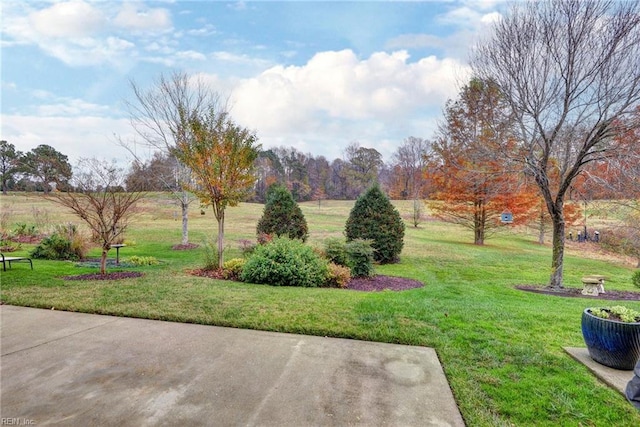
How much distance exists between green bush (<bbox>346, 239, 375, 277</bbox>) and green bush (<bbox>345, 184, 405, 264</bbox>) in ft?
7.68

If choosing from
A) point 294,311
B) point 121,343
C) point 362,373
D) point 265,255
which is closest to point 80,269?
point 265,255

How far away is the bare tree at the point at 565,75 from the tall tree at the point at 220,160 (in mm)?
6689

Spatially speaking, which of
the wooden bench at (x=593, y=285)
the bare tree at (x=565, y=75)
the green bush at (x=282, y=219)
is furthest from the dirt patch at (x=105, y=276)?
the wooden bench at (x=593, y=285)

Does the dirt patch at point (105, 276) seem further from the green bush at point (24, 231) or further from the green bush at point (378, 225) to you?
the green bush at point (24, 231)

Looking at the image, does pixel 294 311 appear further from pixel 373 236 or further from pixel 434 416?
pixel 373 236

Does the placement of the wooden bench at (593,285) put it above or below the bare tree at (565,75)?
below

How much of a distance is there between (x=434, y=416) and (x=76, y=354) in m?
3.56

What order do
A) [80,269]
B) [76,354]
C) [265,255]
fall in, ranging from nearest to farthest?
[76,354], [265,255], [80,269]

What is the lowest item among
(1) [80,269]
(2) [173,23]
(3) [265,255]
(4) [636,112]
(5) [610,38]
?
(1) [80,269]

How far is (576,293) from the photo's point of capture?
26.8 ft

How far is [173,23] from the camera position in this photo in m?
8.56

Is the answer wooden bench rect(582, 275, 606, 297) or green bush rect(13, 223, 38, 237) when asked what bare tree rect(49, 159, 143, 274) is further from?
wooden bench rect(582, 275, 606, 297)

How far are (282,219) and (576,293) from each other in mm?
8985

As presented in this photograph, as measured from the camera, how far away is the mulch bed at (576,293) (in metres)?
7.80
